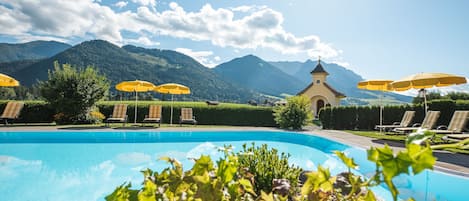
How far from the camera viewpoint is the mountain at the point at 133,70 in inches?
3029

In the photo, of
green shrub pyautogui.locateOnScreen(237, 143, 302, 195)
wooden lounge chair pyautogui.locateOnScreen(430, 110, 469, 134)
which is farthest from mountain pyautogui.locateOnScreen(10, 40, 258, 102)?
green shrub pyautogui.locateOnScreen(237, 143, 302, 195)

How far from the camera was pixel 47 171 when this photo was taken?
7.34m

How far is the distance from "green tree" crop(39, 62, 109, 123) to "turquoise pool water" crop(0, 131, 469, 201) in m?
4.25

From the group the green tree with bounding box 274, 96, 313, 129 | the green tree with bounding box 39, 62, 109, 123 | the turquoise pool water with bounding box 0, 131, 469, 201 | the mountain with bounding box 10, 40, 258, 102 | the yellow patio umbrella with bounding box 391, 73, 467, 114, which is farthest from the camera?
the mountain with bounding box 10, 40, 258, 102

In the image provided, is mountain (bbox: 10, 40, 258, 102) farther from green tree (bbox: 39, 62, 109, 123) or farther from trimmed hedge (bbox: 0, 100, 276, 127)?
green tree (bbox: 39, 62, 109, 123)

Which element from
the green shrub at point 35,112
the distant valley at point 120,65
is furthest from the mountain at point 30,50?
the green shrub at point 35,112

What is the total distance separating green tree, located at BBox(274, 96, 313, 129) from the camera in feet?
55.1

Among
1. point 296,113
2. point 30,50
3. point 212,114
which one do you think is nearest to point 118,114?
point 212,114

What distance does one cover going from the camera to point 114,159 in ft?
29.3

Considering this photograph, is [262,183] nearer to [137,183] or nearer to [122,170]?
[137,183]

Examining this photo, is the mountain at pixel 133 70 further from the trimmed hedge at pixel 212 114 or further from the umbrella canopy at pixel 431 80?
the umbrella canopy at pixel 431 80

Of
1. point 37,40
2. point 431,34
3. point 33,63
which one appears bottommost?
point 431,34

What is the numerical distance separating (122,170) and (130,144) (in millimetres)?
4465

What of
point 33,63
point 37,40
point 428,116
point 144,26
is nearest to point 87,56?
point 33,63
